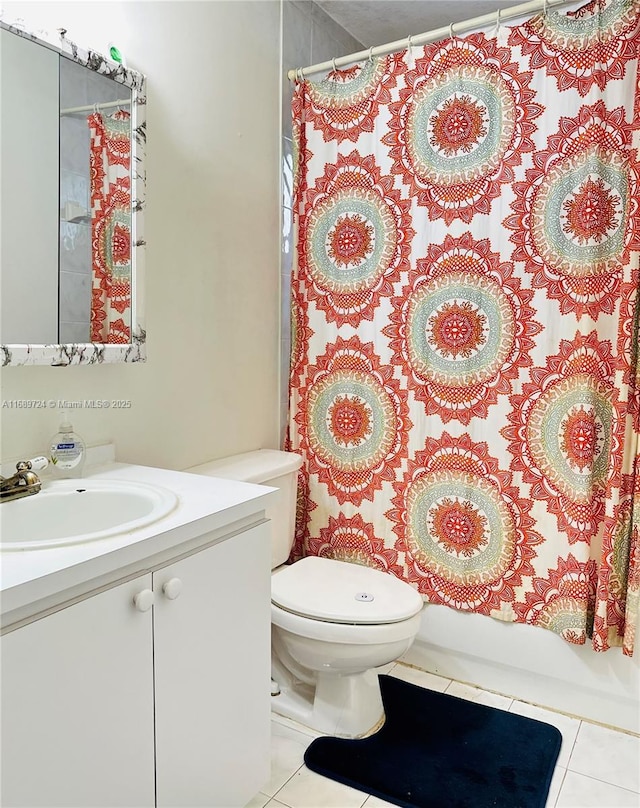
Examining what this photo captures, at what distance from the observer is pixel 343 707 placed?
5.75 feet

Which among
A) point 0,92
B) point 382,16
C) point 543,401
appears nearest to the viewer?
point 0,92

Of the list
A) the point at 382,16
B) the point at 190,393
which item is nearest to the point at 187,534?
the point at 190,393

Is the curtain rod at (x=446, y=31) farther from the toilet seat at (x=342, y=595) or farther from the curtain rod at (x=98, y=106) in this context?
the toilet seat at (x=342, y=595)

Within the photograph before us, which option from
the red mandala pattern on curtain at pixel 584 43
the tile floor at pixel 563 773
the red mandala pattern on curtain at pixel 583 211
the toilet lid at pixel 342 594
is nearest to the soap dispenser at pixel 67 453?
the toilet lid at pixel 342 594

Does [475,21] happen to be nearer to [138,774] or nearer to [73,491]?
Answer: [73,491]

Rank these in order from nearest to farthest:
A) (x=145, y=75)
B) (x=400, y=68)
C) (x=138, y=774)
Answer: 1. (x=138, y=774)
2. (x=145, y=75)
3. (x=400, y=68)

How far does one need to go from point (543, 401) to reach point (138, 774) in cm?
139

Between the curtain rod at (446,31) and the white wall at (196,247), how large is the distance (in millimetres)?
154

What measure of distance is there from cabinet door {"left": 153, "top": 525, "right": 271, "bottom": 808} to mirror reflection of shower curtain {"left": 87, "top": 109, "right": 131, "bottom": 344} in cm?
65

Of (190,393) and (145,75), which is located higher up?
(145,75)

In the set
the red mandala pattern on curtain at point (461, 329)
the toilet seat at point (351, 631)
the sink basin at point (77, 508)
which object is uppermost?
the red mandala pattern on curtain at point (461, 329)

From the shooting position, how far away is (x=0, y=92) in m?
1.28

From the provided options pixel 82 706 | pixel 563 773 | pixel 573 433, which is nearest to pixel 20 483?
pixel 82 706

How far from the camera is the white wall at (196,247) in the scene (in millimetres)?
1533
